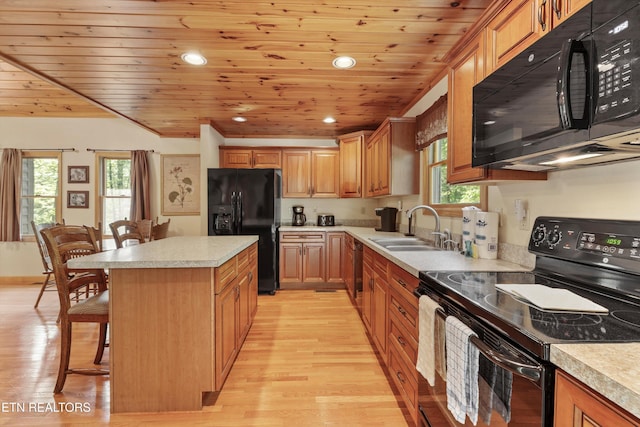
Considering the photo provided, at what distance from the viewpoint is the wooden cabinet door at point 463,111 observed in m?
1.59

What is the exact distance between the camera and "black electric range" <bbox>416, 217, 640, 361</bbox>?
A: 0.79 metres

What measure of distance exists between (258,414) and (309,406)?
1.00 feet

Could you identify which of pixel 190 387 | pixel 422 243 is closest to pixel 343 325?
pixel 422 243

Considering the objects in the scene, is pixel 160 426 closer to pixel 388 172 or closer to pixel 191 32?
pixel 191 32

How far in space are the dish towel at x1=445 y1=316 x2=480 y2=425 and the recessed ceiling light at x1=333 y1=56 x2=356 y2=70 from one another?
2.12 meters

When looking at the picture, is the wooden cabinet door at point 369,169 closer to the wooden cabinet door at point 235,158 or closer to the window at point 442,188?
the window at point 442,188

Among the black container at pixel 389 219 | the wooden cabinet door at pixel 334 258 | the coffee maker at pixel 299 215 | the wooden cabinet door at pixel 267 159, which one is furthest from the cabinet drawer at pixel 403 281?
the wooden cabinet door at pixel 267 159

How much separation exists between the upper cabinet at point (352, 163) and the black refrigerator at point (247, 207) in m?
1.17

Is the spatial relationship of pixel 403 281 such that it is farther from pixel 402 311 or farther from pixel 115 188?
pixel 115 188

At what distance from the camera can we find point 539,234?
1438 mm

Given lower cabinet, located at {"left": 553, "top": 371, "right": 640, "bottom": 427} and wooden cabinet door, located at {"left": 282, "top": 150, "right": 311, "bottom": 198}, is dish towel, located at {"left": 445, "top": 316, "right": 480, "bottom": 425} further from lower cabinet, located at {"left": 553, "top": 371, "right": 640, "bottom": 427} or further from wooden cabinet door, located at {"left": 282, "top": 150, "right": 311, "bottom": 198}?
wooden cabinet door, located at {"left": 282, "top": 150, "right": 311, "bottom": 198}

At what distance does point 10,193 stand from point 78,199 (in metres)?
0.83

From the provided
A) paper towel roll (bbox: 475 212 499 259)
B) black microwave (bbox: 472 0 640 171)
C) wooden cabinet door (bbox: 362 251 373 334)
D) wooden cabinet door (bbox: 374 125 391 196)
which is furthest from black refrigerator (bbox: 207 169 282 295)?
black microwave (bbox: 472 0 640 171)

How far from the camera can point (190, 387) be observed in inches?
69.8
